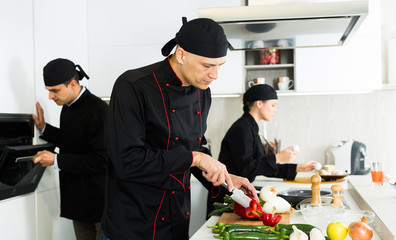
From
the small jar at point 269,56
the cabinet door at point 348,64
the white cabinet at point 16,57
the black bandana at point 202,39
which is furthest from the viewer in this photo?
the small jar at point 269,56

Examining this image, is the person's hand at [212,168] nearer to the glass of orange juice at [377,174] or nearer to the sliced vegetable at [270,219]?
the sliced vegetable at [270,219]

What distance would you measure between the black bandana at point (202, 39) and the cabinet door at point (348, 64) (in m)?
1.92

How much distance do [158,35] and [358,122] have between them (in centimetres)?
171

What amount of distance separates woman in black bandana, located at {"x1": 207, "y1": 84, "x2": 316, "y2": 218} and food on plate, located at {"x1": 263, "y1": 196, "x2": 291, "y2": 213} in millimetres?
558

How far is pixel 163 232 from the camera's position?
5.21ft

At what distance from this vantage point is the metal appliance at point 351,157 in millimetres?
3266

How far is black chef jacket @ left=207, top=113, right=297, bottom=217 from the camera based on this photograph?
2436 mm

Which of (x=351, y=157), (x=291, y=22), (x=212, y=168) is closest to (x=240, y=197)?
(x=212, y=168)

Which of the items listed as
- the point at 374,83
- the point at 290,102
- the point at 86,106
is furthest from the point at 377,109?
the point at 86,106

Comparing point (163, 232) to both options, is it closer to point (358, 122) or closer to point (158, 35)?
point (158, 35)

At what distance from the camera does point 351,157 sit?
3.27m

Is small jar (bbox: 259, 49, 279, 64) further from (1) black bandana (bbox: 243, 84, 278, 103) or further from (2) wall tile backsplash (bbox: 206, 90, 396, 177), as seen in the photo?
(1) black bandana (bbox: 243, 84, 278, 103)

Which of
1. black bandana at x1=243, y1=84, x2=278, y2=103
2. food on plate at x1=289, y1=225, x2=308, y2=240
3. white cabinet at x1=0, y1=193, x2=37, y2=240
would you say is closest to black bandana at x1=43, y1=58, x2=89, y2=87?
white cabinet at x1=0, y1=193, x2=37, y2=240

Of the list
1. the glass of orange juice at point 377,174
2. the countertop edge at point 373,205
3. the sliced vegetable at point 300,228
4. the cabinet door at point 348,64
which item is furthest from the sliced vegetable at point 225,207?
the cabinet door at point 348,64
